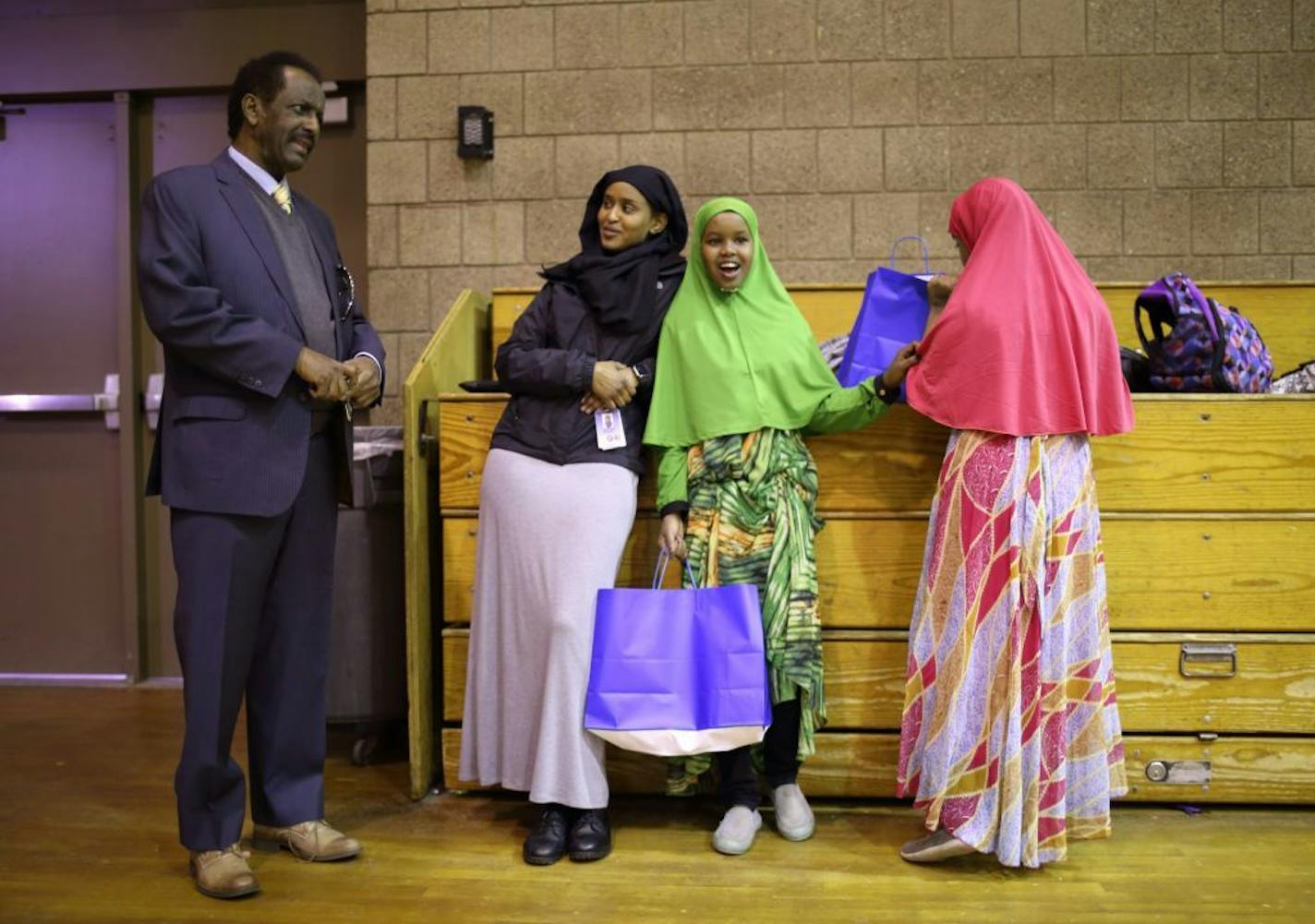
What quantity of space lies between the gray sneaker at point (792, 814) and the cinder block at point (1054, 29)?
2.80 metres

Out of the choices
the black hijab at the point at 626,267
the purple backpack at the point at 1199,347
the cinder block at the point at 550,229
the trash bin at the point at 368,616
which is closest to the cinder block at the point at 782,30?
the cinder block at the point at 550,229

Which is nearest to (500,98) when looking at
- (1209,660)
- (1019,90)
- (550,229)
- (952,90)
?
(550,229)

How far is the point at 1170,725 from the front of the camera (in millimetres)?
3105

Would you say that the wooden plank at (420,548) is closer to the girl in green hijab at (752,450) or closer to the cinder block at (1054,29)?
the girl in green hijab at (752,450)

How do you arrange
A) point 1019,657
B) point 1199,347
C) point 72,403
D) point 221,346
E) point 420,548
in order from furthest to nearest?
point 72,403
point 420,548
point 1199,347
point 1019,657
point 221,346

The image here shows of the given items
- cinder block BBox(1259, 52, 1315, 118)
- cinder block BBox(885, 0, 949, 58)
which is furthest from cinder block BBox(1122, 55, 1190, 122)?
cinder block BBox(885, 0, 949, 58)

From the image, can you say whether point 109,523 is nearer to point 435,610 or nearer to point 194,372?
point 435,610

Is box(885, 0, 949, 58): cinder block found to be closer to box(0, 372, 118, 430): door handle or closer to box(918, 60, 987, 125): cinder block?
box(918, 60, 987, 125): cinder block

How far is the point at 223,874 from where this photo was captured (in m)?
2.58

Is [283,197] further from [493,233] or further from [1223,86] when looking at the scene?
[1223,86]

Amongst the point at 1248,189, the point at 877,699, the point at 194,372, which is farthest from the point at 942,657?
the point at 1248,189

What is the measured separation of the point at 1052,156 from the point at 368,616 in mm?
2822

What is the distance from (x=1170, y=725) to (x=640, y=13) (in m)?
2.99

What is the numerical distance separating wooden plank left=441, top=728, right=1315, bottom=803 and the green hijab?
0.89 m
